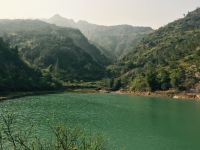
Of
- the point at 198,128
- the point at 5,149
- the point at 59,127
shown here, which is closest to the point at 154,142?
the point at 198,128

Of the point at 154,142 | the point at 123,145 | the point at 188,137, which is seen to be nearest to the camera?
the point at 123,145

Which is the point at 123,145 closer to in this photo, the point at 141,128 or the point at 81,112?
the point at 141,128

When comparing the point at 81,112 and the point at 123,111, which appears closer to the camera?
the point at 81,112

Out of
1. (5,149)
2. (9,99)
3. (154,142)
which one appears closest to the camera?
(5,149)

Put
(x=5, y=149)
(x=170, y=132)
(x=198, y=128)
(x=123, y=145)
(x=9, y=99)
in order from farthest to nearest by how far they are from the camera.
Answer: (x=9, y=99)
(x=198, y=128)
(x=170, y=132)
(x=123, y=145)
(x=5, y=149)

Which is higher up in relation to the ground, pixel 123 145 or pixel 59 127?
pixel 59 127

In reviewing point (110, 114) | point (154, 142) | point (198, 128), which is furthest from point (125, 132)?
point (110, 114)

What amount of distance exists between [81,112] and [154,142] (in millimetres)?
57295

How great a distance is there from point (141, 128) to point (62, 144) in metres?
→ 86.2

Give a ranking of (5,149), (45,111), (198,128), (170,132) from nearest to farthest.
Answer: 1. (5,149)
2. (170,132)
3. (198,128)
4. (45,111)

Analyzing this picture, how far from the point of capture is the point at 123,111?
165750mm

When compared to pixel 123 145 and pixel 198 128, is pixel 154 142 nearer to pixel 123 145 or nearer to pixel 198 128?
pixel 123 145

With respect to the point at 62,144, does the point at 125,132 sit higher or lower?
lower

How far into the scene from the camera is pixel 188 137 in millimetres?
110812
